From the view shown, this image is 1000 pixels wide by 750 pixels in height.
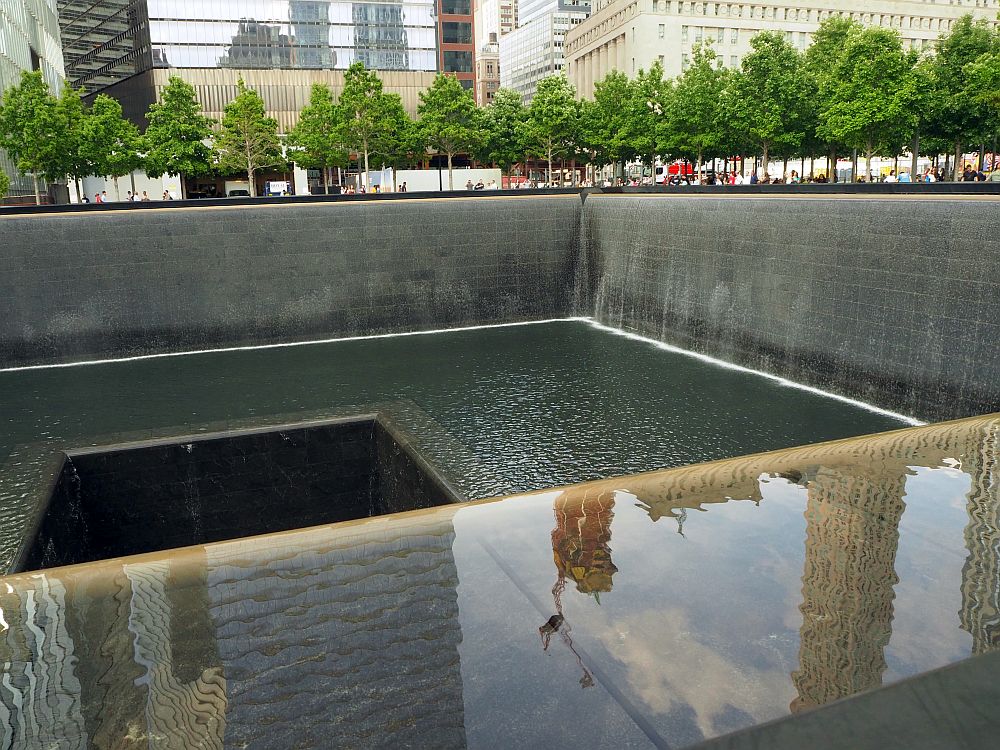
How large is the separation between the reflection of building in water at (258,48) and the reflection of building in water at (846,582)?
55475 mm

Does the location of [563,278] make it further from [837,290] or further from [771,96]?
[771,96]

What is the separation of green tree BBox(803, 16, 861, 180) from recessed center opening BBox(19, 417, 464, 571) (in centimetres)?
2097

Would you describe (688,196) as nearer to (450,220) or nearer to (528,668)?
(450,220)

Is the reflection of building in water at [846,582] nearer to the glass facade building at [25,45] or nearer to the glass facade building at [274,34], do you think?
the glass facade building at [25,45]

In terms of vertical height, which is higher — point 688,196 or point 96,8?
point 96,8

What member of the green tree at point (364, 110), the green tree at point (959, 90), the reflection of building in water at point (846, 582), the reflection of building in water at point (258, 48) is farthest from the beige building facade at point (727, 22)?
the reflection of building in water at point (846, 582)

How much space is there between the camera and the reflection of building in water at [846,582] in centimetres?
317

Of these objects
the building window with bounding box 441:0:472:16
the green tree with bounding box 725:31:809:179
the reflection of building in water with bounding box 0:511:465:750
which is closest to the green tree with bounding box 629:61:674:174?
the green tree with bounding box 725:31:809:179

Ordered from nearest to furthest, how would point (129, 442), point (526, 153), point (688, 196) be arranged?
point (129, 442), point (688, 196), point (526, 153)

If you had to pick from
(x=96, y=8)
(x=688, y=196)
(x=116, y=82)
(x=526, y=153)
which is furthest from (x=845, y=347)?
(x=96, y=8)

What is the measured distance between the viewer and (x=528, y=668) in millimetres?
3291

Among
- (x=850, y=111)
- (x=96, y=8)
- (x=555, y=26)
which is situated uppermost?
(x=555, y=26)

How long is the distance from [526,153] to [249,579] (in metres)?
37.1

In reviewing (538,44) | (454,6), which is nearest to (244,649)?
(454,6)
